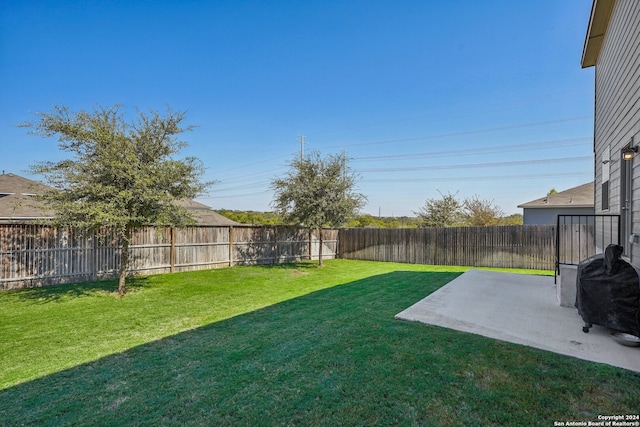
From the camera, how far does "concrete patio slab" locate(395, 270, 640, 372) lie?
306 cm

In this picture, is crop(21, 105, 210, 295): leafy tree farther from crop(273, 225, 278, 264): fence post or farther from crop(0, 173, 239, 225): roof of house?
crop(273, 225, 278, 264): fence post

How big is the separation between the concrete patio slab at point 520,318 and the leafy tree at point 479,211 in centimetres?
1411

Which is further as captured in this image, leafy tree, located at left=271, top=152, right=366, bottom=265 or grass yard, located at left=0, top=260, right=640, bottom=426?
leafy tree, located at left=271, top=152, right=366, bottom=265

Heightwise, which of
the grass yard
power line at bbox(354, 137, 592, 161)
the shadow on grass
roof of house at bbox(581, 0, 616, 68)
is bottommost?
the shadow on grass

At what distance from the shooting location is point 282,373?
266cm

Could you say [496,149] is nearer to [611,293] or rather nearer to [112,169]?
[611,293]

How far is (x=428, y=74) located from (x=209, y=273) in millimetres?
12323

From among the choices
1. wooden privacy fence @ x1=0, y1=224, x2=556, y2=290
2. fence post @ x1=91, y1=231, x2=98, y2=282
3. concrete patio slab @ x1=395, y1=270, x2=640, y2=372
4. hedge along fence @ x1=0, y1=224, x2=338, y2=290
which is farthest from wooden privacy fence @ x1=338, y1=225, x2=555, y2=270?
fence post @ x1=91, y1=231, x2=98, y2=282

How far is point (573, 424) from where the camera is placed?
1.90 meters

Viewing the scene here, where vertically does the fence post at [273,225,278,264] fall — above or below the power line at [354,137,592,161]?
below

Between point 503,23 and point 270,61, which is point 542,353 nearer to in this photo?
point 503,23

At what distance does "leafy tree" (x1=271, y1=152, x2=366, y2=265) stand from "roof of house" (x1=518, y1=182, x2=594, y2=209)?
12.3 meters

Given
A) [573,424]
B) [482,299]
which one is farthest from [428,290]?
[573,424]

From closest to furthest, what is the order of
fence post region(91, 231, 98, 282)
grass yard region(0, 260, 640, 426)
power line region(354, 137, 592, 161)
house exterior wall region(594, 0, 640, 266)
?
grass yard region(0, 260, 640, 426) < house exterior wall region(594, 0, 640, 266) < fence post region(91, 231, 98, 282) < power line region(354, 137, 592, 161)
